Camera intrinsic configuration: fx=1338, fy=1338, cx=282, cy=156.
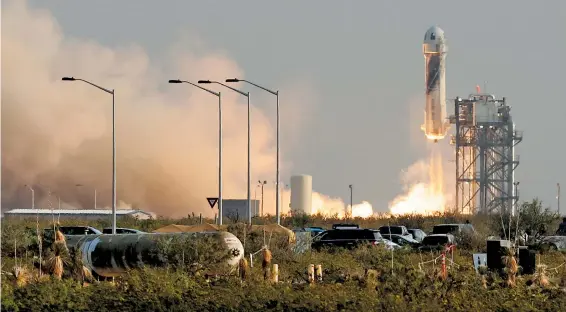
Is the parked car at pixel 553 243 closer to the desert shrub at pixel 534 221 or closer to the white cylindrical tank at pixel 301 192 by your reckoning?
the desert shrub at pixel 534 221

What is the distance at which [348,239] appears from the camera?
2534 inches

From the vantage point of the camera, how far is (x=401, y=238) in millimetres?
74250

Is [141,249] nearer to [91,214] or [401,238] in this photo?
[401,238]

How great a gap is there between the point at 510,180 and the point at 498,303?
338ft

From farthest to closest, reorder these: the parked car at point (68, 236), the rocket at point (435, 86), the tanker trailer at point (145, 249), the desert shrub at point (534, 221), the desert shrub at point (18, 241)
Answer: the rocket at point (435, 86)
the desert shrub at point (534, 221)
the desert shrub at point (18, 241)
the parked car at point (68, 236)
the tanker trailer at point (145, 249)

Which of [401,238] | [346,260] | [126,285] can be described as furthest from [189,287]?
[401,238]

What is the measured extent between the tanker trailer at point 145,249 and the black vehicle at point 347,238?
650 inches

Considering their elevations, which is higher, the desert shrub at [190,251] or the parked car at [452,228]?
the desert shrub at [190,251]

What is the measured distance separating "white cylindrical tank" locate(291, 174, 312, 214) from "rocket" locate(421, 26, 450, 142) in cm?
1452

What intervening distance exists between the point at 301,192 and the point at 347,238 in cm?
7207

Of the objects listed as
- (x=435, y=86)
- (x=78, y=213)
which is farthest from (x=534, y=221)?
(x=78, y=213)

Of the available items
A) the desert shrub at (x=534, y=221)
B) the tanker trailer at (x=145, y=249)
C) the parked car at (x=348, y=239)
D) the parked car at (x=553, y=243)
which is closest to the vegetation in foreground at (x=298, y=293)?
the tanker trailer at (x=145, y=249)

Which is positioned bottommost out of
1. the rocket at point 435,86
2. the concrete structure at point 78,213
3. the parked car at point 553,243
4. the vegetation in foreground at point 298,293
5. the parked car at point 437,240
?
the concrete structure at point 78,213

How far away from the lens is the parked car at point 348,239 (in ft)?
206
